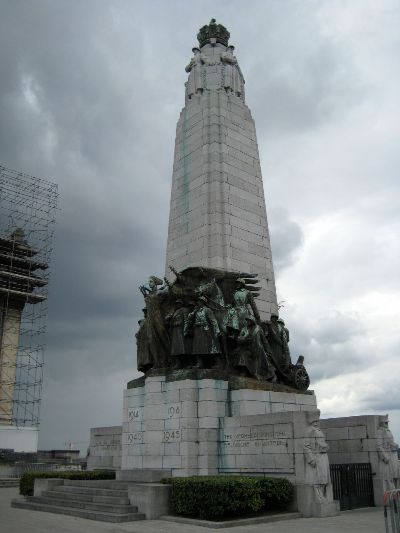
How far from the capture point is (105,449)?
21562 mm

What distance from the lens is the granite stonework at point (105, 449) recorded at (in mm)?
21016

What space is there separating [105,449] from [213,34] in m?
19.7

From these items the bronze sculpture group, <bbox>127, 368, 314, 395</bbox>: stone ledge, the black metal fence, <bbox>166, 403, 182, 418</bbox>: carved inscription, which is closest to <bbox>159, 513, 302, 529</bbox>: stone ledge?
the black metal fence

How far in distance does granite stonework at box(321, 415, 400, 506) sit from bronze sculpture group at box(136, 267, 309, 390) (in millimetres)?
2069

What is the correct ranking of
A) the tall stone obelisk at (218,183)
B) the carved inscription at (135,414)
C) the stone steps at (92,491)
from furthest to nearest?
the tall stone obelisk at (218,183) < the carved inscription at (135,414) < the stone steps at (92,491)

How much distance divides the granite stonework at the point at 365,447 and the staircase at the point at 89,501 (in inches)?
276

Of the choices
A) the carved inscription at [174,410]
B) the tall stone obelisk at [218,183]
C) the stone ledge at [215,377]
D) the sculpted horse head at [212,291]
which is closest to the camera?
the carved inscription at [174,410]

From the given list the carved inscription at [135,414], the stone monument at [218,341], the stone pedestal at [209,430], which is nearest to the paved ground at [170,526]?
the stone monument at [218,341]

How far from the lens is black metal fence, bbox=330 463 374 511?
14664 millimetres

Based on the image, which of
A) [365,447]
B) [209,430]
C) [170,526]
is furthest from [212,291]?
[170,526]

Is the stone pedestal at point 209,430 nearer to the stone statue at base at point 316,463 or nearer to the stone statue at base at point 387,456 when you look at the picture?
the stone statue at base at point 316,463

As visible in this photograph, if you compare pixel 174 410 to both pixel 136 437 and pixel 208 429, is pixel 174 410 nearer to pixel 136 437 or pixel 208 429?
pixel 208 429

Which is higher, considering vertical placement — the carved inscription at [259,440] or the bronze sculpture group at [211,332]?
the bronze sculpture group at [211,332]

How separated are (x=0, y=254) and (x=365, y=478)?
1813 inches
